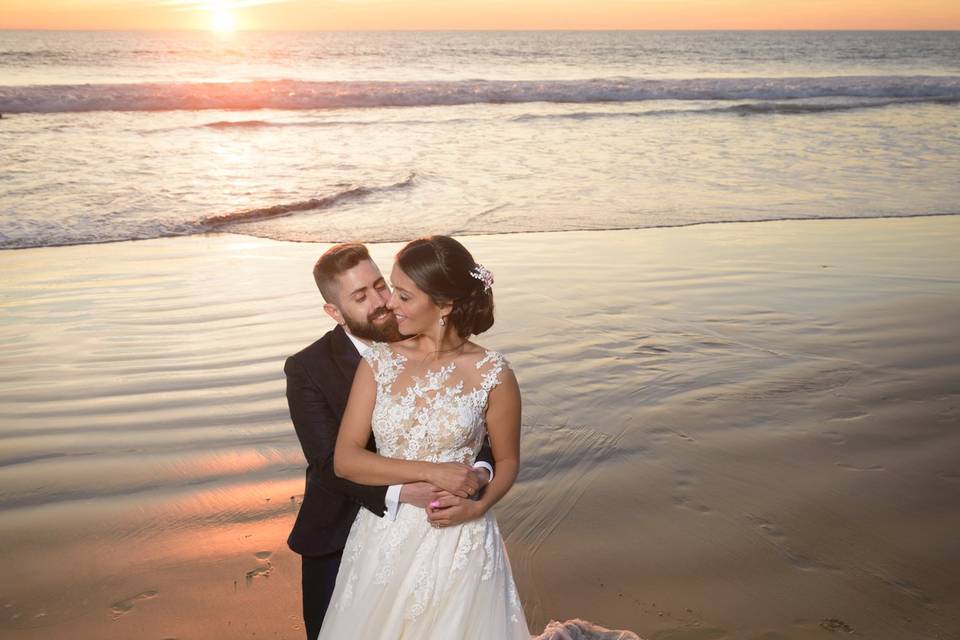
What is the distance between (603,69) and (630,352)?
129ft

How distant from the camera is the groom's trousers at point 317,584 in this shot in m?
2.86

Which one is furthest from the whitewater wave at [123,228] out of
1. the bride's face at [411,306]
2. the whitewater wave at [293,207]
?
the bride's face at [411,306]

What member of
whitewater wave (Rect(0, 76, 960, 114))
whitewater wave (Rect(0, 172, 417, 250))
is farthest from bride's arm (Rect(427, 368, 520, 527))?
whitewater wave (Rect(0, 76, 960, 114))

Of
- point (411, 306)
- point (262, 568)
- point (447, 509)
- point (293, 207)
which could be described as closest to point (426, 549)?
point (447, 509)

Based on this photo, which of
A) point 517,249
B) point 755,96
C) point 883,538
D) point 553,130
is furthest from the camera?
point 755,96

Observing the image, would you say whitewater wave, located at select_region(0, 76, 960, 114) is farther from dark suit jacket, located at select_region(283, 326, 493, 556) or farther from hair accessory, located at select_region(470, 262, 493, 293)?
hair accessory, located at select_region(470, 262, 493, 293)

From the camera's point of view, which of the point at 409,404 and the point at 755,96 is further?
the point at 755,96

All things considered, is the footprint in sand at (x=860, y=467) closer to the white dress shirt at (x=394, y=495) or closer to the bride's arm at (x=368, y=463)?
the white dress shirt at (x=394, y=495)

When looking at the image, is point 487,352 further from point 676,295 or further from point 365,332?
point 676,295

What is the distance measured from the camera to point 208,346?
21.8ft

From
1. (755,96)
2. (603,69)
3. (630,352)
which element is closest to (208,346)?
(630,352)

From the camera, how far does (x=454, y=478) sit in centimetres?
239

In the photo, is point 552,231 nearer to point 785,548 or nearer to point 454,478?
point 785,548

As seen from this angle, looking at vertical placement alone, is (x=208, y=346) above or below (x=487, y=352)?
below
